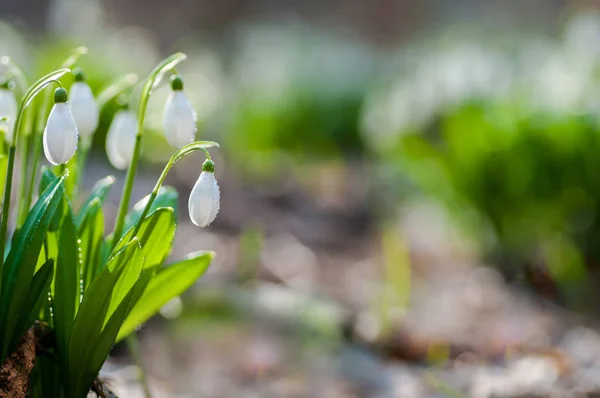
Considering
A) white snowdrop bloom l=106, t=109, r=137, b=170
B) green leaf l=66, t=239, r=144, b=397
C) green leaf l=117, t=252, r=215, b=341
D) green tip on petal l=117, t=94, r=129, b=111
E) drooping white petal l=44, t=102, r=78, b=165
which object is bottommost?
green leaf l=66, t=239, r=144, b=397

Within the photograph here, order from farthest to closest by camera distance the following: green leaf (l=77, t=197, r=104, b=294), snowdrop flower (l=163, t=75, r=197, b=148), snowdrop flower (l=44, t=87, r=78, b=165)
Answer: green leaf (l=77, t=197, r=104, b=294), snowdrop flower (l=163, t=75, r=197, b=148), snowdrop flower (l=44, t=87, r=78, b=165)

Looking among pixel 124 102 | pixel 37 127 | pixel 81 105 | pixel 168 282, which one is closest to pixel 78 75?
pixel 81 105

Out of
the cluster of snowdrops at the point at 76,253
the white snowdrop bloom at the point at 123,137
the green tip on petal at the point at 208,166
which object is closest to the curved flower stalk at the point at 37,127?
the cluster of snowdrops at the point at 76,253

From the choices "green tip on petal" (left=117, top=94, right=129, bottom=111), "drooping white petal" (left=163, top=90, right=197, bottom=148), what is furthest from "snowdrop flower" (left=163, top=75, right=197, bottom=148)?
"green tip on petal" (left=117, top=94, right=129, bottom=111)

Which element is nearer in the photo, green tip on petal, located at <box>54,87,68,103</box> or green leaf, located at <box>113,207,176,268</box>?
green tip on petal, located at <box>54,87,68,103</box>

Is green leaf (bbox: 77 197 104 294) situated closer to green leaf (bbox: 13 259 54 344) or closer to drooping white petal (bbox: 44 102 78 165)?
green leaf (bbox: 13 259 54 344)

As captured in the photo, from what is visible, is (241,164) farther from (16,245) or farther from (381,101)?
(16,245)

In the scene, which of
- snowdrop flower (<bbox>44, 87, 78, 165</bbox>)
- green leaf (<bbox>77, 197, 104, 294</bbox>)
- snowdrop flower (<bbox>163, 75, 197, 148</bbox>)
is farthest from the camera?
green leaf (<bbox>77, 197, 104, 294</bbox>)
